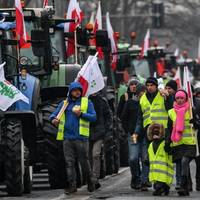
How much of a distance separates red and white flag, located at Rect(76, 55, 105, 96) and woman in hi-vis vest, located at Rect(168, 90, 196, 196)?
5.06 ft

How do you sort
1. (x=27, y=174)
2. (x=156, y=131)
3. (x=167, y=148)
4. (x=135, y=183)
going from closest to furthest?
(x=27, y=174), (x=167, y=148), (x=156, y=131), (x=135, y=183)

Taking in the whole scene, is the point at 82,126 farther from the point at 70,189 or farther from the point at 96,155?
the point at 96,155

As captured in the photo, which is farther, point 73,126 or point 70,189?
point 73,126

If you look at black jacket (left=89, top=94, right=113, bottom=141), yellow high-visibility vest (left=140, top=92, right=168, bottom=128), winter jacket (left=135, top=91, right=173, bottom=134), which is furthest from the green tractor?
yellow high-visibility vest (left=140, top=92, right=168, bottom=128)

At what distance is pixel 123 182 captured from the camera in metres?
23.6

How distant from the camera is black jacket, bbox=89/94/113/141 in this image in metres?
21.0

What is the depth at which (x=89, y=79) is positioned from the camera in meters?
21.1

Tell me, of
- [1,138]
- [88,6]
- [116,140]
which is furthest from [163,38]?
[1,138]

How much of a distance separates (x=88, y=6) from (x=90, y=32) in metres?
52.4

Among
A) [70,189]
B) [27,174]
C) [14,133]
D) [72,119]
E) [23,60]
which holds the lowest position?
[70,189]

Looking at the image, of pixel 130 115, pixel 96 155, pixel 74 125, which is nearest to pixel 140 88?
pixel 130 115

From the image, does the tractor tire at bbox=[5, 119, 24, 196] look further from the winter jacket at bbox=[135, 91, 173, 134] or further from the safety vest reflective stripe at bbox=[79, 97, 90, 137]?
the winter jacket at bbox=[135, 91, 173, 134]

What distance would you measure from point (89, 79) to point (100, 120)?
67 cm

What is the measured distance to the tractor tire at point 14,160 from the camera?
19.4m
